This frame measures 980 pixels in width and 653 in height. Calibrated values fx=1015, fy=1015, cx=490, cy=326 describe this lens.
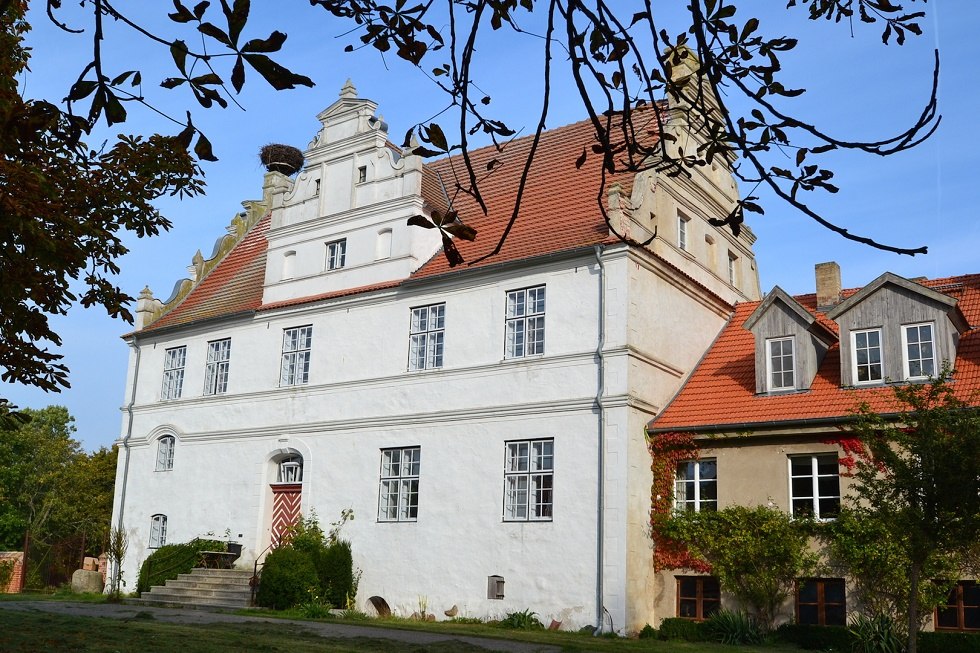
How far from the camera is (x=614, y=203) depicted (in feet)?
71.3

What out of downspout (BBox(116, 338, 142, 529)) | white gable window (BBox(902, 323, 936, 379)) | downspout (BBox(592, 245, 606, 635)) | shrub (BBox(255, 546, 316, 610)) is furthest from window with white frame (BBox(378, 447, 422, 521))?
white gable window (BBox(902, 323, 936, 379))

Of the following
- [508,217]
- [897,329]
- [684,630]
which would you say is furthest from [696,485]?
[508,217]

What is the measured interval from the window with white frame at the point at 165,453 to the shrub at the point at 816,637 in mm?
18048

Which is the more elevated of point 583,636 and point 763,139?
point 763,139

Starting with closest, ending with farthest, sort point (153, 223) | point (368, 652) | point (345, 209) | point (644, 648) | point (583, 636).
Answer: point (153, 223) < point (368, 652) < point (644, 648) < point (583, 636) < point (345, 209)

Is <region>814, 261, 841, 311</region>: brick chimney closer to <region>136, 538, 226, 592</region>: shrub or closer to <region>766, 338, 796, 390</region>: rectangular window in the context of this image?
<region>766, 338, 796, 390</region>: rectangular window

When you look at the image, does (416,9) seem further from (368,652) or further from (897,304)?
(897,304)

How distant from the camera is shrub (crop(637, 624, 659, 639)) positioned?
19.4 m

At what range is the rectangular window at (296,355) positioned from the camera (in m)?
26.5

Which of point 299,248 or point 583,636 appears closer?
point 583,636

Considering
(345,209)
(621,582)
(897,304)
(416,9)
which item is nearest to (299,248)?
(345,209)

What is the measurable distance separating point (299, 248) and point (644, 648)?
15.4 metres

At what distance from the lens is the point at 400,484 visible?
23625 millimetres

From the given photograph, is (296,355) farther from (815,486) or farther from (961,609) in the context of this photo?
(961,609)
